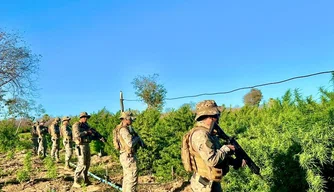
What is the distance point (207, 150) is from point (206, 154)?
6 cm

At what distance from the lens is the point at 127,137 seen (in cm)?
805

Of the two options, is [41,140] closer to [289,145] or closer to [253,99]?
[253,99]

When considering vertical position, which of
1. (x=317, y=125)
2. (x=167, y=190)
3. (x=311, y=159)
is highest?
(x=317, y=125)

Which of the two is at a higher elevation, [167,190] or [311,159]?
[311,159]

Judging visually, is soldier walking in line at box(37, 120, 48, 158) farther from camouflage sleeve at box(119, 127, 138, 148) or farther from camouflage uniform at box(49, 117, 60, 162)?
camouflage sleeve at box(119, 127, 138, 148)

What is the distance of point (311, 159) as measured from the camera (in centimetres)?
491

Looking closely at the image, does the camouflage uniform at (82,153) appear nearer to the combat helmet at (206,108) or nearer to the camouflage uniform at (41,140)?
the combat helmet at (206,108)

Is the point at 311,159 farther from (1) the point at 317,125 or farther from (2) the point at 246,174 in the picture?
(2) the point at 246,174

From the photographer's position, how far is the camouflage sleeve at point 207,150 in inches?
183

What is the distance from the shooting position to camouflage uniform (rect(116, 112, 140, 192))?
8.00 metres

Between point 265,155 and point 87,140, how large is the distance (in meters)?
6.26

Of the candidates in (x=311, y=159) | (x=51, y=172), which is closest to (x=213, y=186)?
(x=311, y=159)

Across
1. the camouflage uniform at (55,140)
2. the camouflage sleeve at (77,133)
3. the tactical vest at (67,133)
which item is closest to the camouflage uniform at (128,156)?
the camouflage sleeve at (77,133)

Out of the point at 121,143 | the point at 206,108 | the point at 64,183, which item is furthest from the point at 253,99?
the point at 206,108
